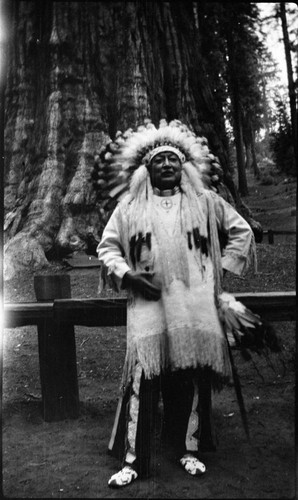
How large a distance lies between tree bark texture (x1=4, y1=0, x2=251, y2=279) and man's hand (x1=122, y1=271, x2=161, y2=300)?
2.59 meters

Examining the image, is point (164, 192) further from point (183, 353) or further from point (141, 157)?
point (183, 353)

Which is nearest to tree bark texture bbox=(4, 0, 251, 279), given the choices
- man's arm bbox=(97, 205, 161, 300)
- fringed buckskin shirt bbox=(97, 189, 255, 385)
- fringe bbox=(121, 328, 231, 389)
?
man's arm bbox=(97, 205, 161, 300)

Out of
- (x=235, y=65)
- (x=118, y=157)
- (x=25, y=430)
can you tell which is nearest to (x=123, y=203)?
(x=118, y=157)

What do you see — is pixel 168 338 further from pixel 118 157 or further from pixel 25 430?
pixel 25 430

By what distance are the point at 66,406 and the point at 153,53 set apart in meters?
4.21

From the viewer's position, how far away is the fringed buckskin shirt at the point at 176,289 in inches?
113

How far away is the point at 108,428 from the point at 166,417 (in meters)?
0.68

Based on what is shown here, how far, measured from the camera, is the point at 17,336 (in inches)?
193

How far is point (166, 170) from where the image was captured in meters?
3.02

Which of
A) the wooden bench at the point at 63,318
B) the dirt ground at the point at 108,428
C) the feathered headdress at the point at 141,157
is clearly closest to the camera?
the dirt ground at the point at 108,428

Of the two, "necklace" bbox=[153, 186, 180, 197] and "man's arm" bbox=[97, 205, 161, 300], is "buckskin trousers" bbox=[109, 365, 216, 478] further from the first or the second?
"necklace" bbox=[153, 186, 180, 197]

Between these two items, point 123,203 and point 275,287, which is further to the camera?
point 275,287

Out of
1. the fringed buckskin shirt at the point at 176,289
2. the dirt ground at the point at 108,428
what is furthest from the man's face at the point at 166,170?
the dirt ground at the point at 108,428

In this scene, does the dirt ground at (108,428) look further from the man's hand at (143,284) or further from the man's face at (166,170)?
the man's face at (166,170)
